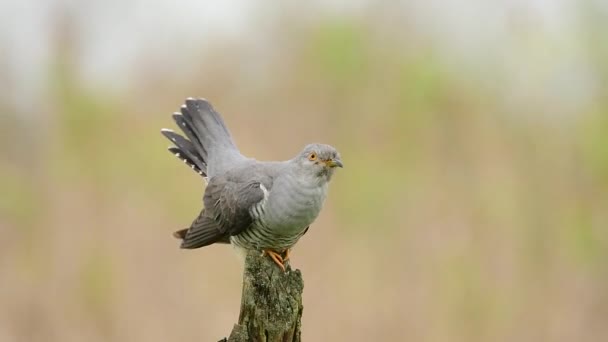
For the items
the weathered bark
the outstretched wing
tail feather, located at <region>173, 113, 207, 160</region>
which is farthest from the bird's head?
tail feather, located at <region>173, 113, 207, 160</region>

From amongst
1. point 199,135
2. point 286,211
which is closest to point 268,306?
point 286,211

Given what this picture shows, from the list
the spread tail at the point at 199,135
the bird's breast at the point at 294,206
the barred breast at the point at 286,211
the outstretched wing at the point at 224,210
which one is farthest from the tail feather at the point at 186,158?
the bird's breast at the point at 294,206

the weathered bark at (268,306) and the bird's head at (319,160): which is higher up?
the bird's head at (319,160)

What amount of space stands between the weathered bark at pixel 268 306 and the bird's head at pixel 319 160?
30.5 inches

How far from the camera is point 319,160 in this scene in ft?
12.7

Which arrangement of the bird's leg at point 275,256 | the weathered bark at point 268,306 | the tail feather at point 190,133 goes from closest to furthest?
the weathered bark at point 268,306 → the bird's leg at point 275,256 → the tail feather at point 190,133

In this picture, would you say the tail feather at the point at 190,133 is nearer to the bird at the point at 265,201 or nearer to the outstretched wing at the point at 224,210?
the bird at the point at 265,201

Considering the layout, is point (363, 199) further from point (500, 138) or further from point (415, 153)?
point (500, 138)

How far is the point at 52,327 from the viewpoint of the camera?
221 inches

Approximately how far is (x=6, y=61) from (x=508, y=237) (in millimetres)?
3486

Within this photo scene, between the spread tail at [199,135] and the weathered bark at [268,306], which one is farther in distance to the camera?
the spread tail at [199,135]

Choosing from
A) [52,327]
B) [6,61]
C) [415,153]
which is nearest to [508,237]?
[415,153]

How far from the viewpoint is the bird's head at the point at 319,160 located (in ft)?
12.7

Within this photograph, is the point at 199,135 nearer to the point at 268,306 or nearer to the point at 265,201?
the point at 265,201
